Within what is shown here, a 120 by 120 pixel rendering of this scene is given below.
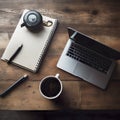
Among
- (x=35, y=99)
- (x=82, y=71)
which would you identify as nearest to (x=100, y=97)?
(x=82, y=71)

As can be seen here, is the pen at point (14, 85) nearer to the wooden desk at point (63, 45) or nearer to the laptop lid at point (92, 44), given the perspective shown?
the wooden desk at point (63, 45)

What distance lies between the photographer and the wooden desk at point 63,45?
102cm

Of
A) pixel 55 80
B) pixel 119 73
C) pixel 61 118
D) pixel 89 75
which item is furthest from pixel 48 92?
pixel 61 118

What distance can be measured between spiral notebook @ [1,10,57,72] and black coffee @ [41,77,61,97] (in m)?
0.09

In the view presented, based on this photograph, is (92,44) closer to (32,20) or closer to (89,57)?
(89,57)

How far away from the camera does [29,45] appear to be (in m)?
1.10

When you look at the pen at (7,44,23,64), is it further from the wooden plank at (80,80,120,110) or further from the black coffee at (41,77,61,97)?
the wooden plank at (80,80,120,110)

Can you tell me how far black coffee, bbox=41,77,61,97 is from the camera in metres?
0.99

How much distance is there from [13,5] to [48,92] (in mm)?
419

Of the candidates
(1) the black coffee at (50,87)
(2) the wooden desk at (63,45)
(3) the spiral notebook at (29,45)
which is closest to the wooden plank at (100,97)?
(2) the wooden desk at (63,45)

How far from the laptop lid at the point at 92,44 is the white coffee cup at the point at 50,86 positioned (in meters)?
0.17

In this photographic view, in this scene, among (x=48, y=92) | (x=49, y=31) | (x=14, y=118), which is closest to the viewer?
(x=48, y=92)

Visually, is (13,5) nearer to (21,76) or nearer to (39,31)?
(39,31)

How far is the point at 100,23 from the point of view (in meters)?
1.12
